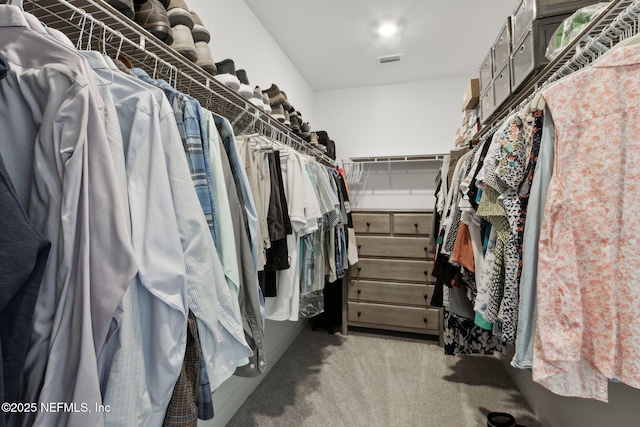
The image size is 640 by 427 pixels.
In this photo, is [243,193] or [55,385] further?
[243,193]

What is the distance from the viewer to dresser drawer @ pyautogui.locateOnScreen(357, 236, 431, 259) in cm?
253

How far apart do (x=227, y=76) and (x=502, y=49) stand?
4.73 feet

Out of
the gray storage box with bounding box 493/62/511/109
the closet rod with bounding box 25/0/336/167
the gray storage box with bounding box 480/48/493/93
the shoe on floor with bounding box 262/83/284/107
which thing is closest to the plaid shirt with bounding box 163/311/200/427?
the closet rod with bounding box 25/0/336/167

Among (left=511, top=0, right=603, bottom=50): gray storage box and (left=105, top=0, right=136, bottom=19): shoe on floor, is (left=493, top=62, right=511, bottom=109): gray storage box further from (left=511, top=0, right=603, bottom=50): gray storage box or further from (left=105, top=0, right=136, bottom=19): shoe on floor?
(left=105, top=0, right=136, bottom=19): shoe on floor

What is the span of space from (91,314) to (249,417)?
1.46 m

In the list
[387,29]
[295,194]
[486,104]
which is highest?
[387,29]

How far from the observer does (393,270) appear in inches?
102

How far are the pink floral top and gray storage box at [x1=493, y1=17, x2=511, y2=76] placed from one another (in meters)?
0.92

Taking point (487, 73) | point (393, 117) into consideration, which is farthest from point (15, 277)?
point (393, 117)

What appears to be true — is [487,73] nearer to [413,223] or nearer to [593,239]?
[413,223]

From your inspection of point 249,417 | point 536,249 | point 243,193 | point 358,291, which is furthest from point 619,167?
point 358,291

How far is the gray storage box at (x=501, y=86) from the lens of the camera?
1.44m

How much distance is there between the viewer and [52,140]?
493mm

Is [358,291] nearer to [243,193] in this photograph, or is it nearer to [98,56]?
[243,193]
